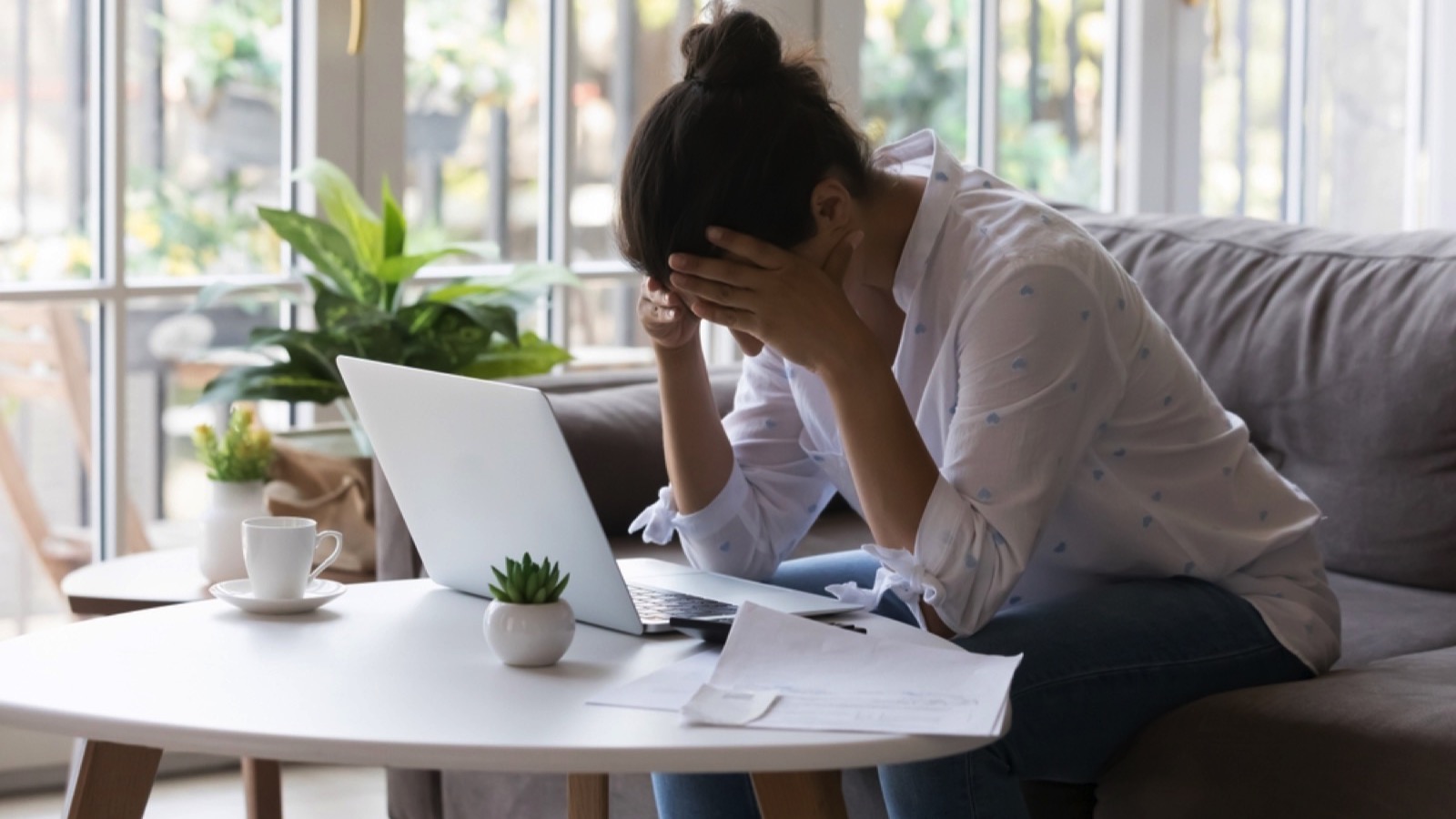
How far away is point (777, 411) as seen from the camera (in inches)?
61.5

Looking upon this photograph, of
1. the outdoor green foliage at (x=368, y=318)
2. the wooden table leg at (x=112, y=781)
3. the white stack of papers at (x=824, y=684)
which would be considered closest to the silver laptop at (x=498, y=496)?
the white stack of papers at (x=824, y=684)

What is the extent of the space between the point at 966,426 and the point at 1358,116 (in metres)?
2.68

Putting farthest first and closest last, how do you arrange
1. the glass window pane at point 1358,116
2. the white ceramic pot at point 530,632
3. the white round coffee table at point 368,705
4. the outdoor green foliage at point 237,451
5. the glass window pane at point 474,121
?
the glass window pane at point 1358,116, the glass window pane at point 474,121, the outdoor green foliage at point 237,451, the white ceramic pot at point 530,632, the white round coffee table at point 368,705

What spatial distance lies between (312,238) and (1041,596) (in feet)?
3.88

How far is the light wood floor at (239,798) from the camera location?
2.21 meters

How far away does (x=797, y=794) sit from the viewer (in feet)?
3.16

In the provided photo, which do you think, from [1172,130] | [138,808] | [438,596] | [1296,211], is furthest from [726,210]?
A: [1296,211]

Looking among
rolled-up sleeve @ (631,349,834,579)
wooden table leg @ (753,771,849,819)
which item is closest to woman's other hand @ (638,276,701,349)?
rolled-up sleeve @ (631,349,834,579)

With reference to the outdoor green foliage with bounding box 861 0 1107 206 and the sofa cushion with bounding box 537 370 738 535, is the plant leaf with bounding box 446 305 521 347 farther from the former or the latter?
the outdoor green foliage with bounding box 861 0 1107 206

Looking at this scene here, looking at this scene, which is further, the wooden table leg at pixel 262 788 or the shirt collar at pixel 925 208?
the wooden table leg at pixel 262 788

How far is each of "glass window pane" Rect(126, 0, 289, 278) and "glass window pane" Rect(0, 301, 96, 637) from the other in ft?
0.49

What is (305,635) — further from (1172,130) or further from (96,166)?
(1172,130)

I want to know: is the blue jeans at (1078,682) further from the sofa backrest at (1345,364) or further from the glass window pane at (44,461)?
the glass window pane at (44,461)

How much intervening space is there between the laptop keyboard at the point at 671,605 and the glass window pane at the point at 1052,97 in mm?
1997
